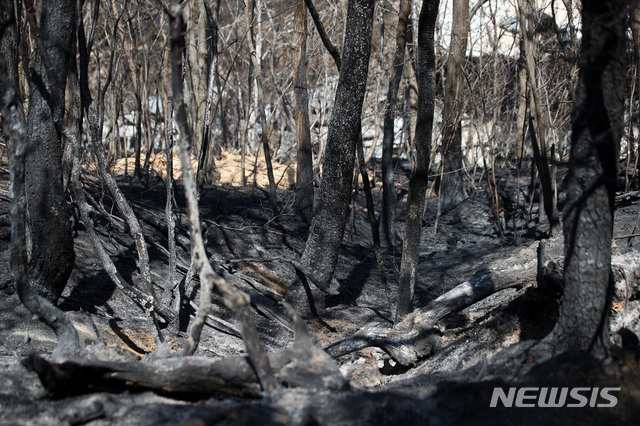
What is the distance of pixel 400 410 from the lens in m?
2.54

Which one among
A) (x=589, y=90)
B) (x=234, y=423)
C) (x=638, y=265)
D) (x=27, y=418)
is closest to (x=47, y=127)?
(x=27, y=418)

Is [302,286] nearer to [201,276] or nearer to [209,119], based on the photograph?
[209,119]

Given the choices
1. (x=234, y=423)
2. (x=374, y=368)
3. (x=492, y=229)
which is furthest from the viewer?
(x=492, y=229)

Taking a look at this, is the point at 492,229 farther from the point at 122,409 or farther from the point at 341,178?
the point at 122,409

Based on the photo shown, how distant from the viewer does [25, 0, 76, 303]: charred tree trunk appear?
416cm

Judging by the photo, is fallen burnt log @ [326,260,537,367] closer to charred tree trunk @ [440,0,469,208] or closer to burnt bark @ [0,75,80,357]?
burnt bark @ [0,75,80,357]

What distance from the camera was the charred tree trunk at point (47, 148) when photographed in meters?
4.16

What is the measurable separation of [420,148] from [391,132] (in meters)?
3.92

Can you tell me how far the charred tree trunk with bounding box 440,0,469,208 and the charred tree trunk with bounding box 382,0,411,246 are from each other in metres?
0.71

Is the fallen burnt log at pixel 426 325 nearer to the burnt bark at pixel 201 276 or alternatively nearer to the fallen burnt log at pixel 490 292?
the fallen burnt log at pixel 490 292

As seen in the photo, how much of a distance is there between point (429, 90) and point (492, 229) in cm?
571

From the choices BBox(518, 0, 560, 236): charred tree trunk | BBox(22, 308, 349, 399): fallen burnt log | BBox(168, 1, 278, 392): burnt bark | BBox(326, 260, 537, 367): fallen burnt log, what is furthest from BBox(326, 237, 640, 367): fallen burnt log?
BBox(168, 1, 278, 392): burnt bark

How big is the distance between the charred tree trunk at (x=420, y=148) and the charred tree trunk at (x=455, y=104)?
1.92m

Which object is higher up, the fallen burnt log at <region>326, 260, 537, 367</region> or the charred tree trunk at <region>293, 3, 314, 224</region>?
the charred tree trunk at <region>293, 3, 314, 224</region>
